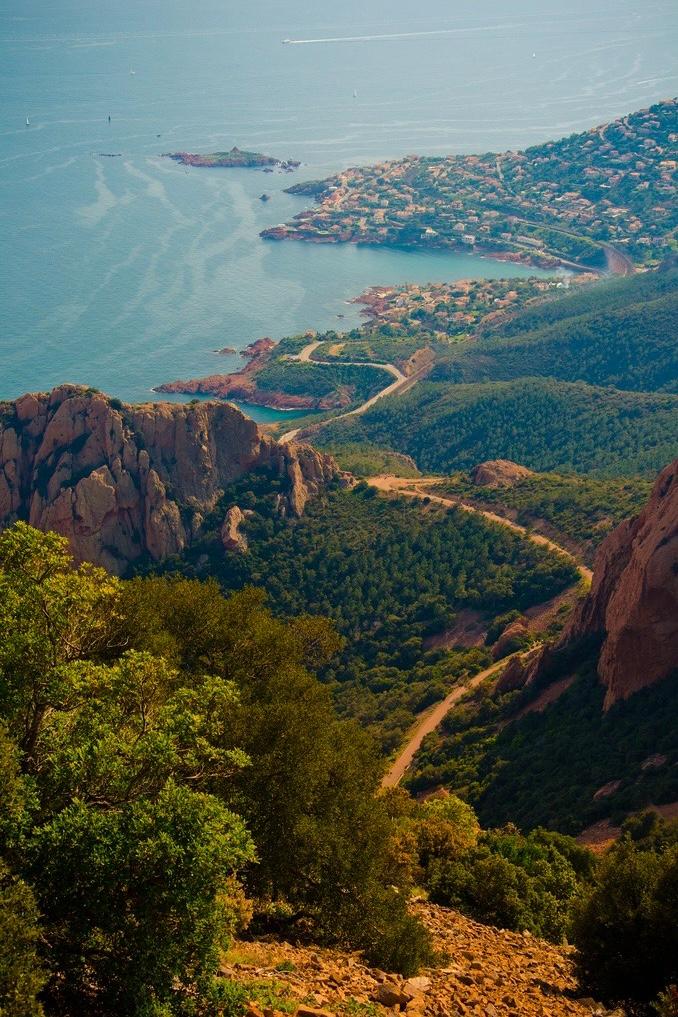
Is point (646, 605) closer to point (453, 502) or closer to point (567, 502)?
point (567, 502)

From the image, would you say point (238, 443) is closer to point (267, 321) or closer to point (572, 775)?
point (572, 775)

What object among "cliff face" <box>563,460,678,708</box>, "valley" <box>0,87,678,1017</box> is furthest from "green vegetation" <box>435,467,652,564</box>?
"cliff face" <box>563,460,678,708</box>

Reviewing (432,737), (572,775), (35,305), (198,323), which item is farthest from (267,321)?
(572,775)

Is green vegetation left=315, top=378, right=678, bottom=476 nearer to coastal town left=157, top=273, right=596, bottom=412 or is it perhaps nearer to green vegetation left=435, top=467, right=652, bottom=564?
green vegetation left=435, top=467, right=652, bottom=564

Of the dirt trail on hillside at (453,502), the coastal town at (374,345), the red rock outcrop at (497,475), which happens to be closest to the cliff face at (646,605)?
the dirt trail on hillside at (453,502)

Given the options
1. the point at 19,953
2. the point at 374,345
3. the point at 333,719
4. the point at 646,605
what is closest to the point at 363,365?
the point at 374,345
